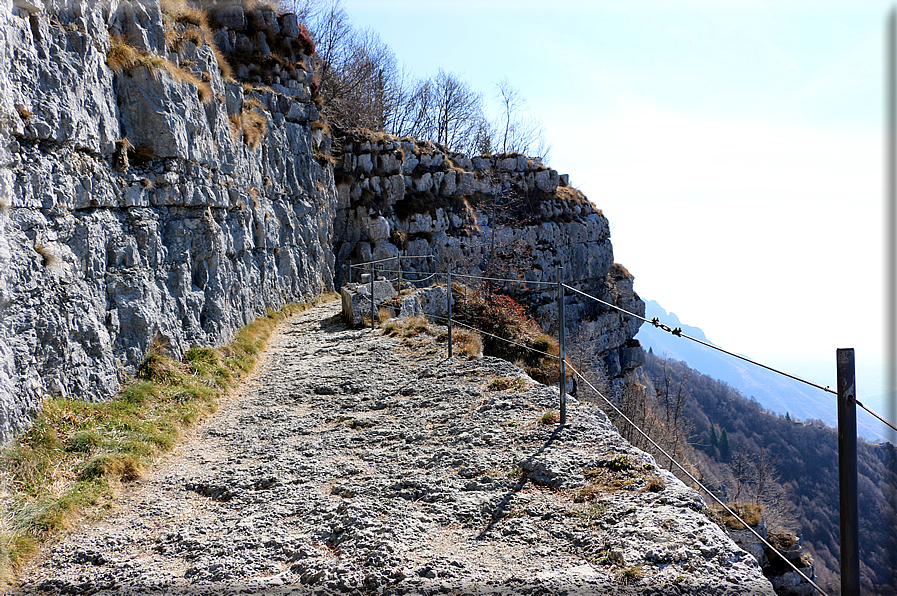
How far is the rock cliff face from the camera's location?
5918mm

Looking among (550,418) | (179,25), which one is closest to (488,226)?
(179,25)

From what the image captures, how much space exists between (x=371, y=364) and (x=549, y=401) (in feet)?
14.3

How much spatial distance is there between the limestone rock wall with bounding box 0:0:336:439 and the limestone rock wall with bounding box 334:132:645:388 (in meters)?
13.8

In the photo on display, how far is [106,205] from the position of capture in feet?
25.1

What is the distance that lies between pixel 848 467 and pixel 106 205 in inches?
355

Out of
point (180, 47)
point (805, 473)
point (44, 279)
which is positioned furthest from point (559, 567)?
point (805, 473)

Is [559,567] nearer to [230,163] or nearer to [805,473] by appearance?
[230,163]

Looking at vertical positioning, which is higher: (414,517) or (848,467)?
(848,467)

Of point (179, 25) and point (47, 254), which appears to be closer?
point (47, 254)

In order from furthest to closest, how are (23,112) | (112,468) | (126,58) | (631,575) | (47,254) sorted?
(126,58) → (47,254) → (23,112) → (112,468) → (631,575)

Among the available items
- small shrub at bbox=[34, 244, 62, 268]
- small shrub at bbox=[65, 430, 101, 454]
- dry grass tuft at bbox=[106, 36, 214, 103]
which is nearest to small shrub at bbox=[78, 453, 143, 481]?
small shrub at bbox=[65, 430, 101, 454]

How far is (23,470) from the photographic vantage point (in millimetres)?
4816

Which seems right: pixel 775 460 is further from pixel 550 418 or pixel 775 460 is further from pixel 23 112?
pixel 23 112

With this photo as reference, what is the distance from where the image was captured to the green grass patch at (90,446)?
14.1 ft
